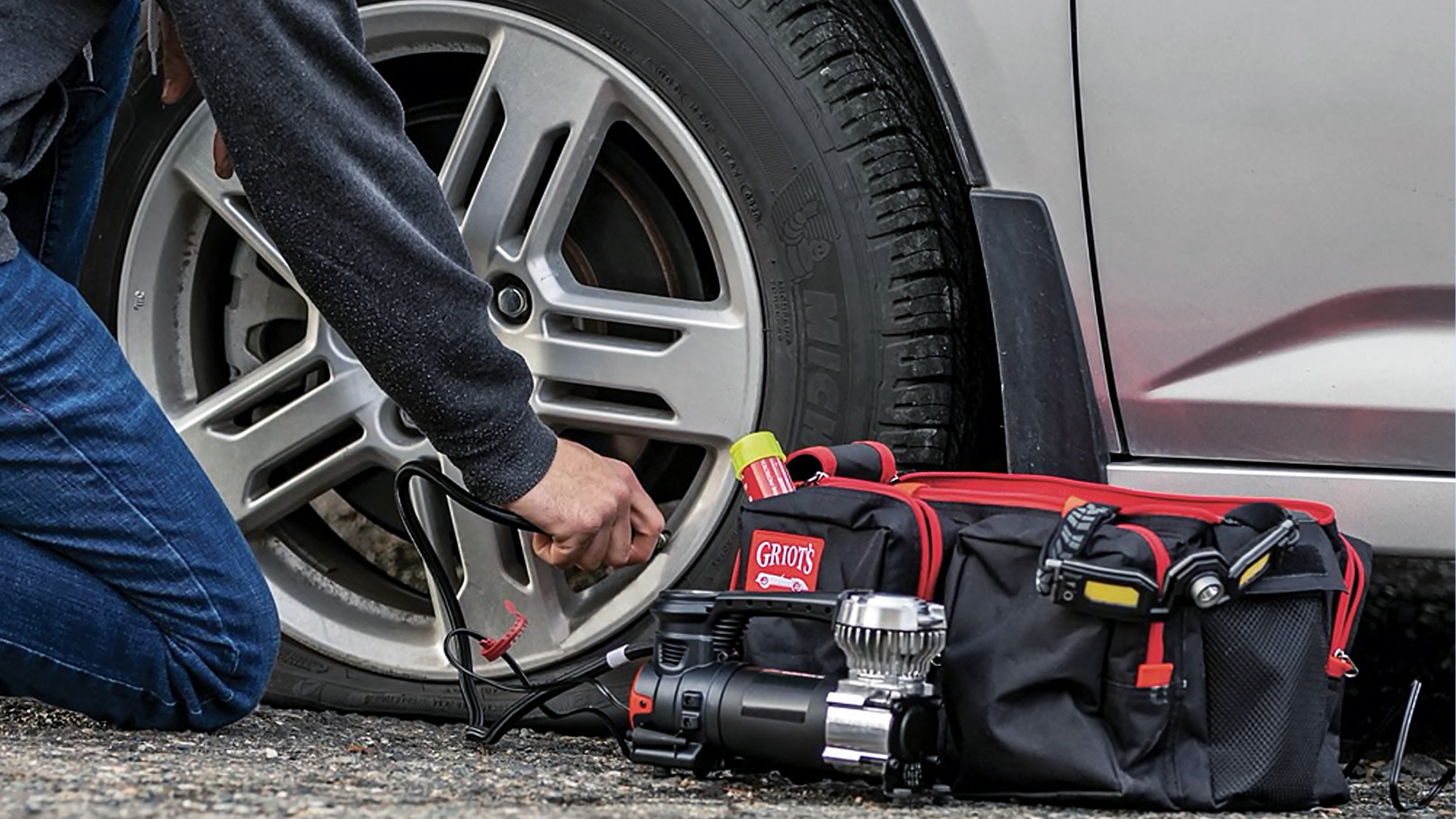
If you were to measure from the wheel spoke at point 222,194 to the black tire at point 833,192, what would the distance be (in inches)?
19.4

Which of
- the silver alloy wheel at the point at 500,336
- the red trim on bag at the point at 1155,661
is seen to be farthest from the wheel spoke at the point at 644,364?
the red trim on bag at the point at 1155,661

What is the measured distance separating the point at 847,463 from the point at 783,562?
156 mm

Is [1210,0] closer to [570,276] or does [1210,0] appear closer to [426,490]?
[570,276]

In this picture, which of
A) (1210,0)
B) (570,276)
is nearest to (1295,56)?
(1210,0)

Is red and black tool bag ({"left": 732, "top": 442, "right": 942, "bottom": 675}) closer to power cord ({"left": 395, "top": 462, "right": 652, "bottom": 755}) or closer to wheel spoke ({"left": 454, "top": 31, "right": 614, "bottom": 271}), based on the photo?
power cord ({"left": 395, "top": 462, "right": 652, "bottom": 755})

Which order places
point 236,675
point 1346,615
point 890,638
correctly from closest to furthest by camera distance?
point 890,638, point 1346,615, point 236,675

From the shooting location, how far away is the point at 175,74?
184 centimetres

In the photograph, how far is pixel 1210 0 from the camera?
166cm

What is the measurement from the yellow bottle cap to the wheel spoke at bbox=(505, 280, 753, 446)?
7.2 inches

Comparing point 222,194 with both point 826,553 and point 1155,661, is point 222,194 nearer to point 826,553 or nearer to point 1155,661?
point 826,553

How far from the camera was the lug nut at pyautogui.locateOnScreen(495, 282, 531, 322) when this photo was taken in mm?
1964

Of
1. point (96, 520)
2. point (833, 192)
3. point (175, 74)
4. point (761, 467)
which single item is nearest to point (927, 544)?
point (761, 467)

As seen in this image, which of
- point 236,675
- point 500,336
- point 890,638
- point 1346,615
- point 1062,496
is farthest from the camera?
point 500,336

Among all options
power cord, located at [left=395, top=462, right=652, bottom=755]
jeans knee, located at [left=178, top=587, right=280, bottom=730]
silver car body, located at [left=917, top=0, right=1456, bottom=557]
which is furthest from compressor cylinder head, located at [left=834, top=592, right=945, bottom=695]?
jeans knee, located at [left=178, top=587, right=280, bottom=730]
